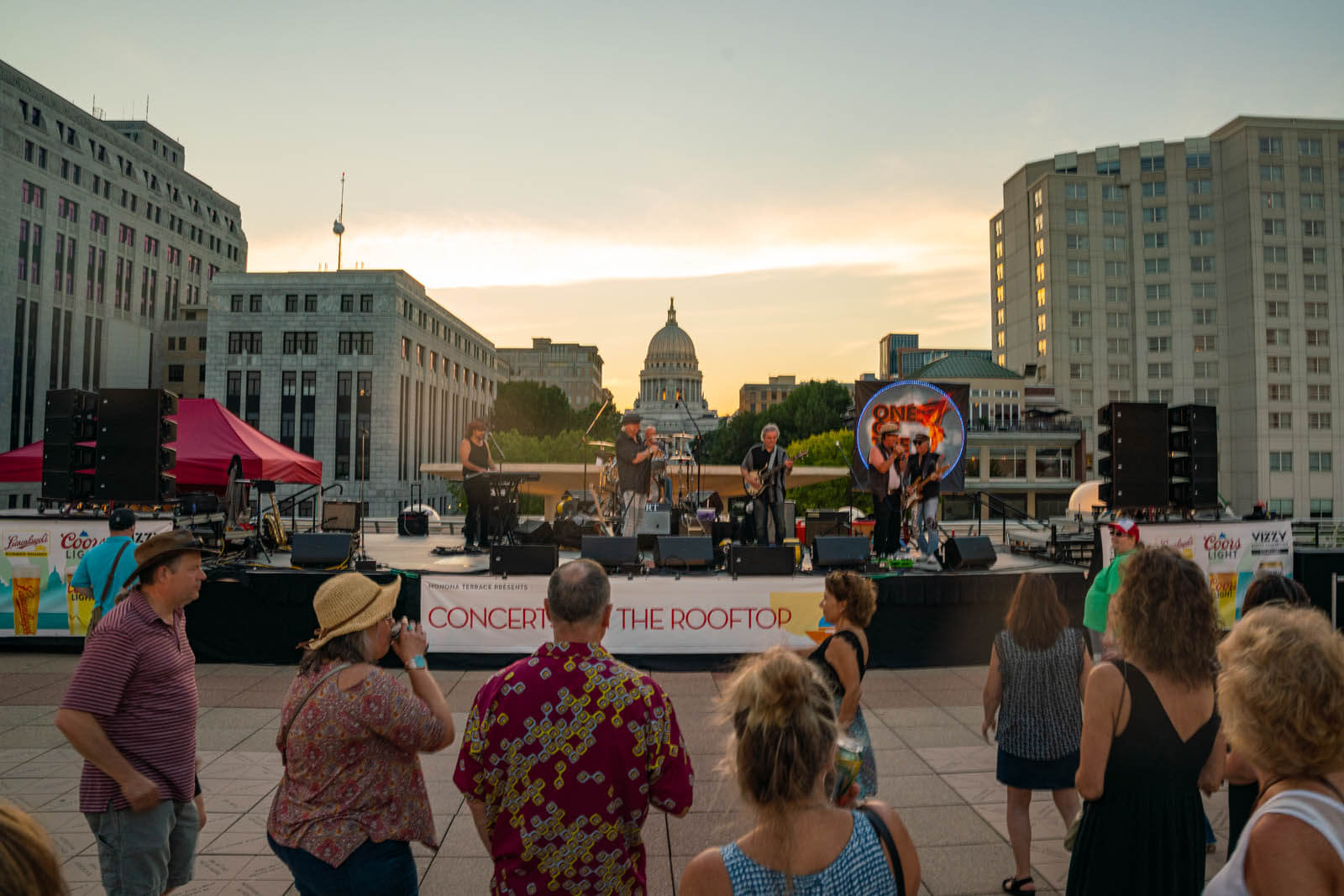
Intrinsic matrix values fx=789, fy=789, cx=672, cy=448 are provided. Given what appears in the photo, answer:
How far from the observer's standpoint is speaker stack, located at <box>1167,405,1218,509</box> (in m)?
11.7

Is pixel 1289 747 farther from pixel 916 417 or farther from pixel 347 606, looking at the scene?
pixel 916 417

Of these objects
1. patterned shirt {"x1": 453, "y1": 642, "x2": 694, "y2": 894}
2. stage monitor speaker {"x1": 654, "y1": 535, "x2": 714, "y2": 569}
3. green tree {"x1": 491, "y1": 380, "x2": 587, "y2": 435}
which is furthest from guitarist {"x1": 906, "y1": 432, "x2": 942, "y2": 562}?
green tree {"x1": 491, "y1": 380, "x2": 587, "y2": 435}

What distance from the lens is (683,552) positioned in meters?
10.4

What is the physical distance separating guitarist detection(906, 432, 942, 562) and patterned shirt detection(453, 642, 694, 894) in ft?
34.3

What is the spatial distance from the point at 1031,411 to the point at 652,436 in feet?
259

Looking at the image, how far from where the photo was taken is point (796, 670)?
6.66 ft

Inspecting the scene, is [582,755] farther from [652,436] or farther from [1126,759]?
[652,436]

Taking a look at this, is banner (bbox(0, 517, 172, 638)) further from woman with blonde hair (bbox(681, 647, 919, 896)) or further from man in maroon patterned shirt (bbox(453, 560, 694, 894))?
woman with blonde hair (bbox(681, 647, 919, 896))

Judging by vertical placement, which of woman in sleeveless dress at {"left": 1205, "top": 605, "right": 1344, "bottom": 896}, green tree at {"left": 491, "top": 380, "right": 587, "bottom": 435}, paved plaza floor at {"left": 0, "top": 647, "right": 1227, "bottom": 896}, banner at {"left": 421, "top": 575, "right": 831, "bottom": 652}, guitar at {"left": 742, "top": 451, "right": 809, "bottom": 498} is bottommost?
paved plaza floor at {"left": 0, "top": 647, "right": 1227, "bottom": 896}

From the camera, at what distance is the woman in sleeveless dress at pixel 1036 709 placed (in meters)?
4.45

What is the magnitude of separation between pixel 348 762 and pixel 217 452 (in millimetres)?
15812

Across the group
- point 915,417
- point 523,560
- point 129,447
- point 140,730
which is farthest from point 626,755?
point 915,417

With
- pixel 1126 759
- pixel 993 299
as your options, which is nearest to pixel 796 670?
pixel 1126 759

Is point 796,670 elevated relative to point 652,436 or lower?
lower
